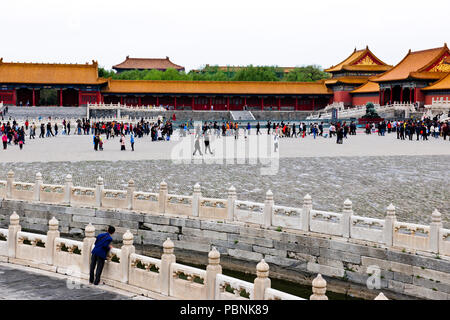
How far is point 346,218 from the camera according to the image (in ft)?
49.2

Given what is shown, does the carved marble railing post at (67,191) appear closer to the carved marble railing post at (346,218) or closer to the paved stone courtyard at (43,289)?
the paved stone courtyard at (43,289)

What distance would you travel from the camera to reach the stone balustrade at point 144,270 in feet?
31.8

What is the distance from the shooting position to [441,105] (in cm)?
6125

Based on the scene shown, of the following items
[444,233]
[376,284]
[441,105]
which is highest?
[441,105]

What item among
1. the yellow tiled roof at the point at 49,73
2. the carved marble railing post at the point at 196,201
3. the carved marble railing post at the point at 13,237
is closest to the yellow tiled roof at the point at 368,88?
the yellow tiled roof at the point at 49,73

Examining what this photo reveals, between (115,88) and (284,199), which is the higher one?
(115,88)

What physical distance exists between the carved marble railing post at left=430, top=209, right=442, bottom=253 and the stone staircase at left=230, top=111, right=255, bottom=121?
200 feet

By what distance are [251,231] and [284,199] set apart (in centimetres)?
466

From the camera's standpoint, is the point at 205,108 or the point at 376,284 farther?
the point at 205,108

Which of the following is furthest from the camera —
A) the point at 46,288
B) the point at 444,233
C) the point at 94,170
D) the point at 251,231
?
the point at 94,170

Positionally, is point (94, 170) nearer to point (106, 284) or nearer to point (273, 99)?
point (106, 284)

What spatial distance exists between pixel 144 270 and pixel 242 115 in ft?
211

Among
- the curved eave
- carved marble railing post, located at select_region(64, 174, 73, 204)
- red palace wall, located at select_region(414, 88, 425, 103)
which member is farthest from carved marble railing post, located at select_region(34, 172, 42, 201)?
red palace wall, located at select_region(414, 88, 425, 103)
